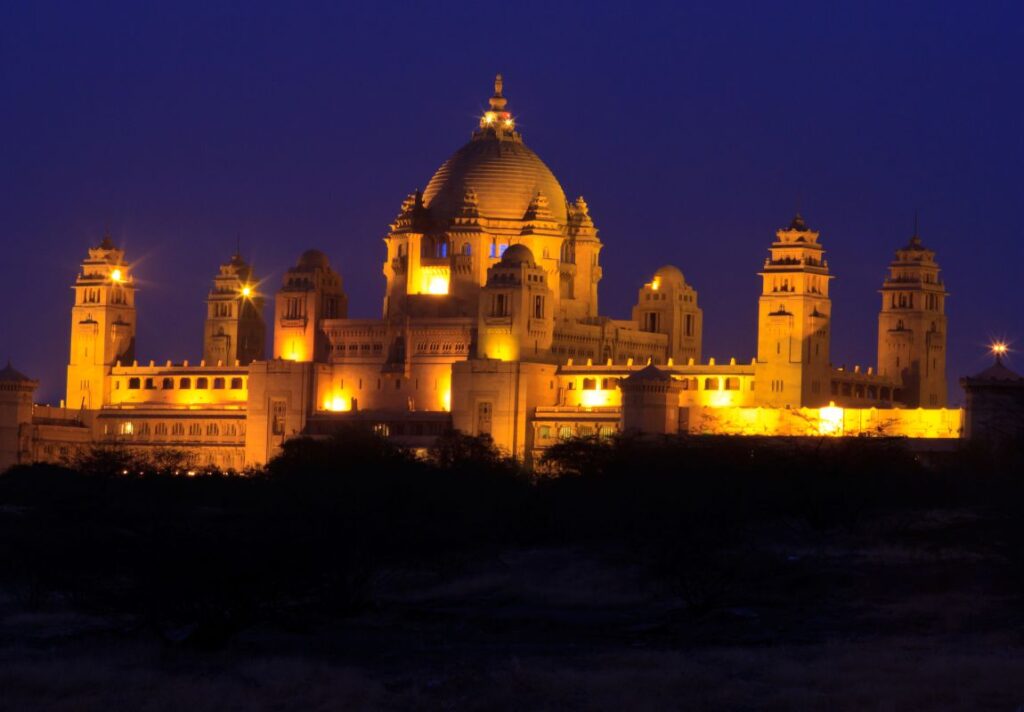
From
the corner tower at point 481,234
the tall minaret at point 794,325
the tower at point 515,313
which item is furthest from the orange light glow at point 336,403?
the tall minaret at point 794,325

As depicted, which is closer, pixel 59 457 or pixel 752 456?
pixel 752 456

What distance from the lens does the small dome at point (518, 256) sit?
129 meters

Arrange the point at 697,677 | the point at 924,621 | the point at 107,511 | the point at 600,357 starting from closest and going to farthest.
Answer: the point at 697,677
the point at 924,621
the point at 107,511
the point at 600,357

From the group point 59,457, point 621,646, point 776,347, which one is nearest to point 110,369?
point 59,457

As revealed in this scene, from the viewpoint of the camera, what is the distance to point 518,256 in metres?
129

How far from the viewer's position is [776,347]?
122688 mm

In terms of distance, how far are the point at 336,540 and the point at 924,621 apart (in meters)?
15.4

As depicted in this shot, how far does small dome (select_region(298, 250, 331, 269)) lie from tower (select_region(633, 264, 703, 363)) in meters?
17.3

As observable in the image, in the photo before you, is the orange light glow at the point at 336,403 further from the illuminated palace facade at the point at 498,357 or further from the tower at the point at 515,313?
the tower at the point at 515,313

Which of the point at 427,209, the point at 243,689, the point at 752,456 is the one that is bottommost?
the point at 243,689

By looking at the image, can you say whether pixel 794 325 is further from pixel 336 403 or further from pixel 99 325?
pixel 99 325

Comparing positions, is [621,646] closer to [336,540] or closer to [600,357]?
[336,540]

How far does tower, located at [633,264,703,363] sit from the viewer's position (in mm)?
137500

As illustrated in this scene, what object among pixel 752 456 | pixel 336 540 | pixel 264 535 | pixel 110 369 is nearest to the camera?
pixel 264 535
